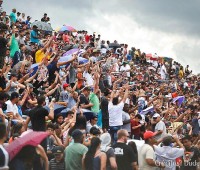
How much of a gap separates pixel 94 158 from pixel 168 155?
262 centimetres

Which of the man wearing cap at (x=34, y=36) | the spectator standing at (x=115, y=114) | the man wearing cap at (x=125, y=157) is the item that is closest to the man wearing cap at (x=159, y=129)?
the spectator standing at (x=115, y=114)

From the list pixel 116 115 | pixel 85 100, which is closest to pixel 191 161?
pixel 116 115

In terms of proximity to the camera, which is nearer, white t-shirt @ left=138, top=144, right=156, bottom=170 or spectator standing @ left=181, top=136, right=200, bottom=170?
white t-shirt @ left=138, top=144, right=156, bottom=170

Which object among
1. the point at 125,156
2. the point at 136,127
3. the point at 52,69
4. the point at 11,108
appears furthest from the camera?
the point at 52,69

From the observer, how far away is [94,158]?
35.2 ft

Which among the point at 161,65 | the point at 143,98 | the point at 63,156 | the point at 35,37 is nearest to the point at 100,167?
the point at 63,156

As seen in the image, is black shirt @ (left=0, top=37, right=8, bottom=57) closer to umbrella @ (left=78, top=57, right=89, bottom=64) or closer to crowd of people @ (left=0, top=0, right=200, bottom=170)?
crowd of people @ (left=0, top=0, right=200, bottom=170)

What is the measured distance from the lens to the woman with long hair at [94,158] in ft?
35.1

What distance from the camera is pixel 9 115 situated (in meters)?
13.1

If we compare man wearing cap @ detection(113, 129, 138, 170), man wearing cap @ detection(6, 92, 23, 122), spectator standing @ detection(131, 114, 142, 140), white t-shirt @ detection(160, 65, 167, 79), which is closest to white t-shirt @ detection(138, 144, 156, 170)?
man wearing cap @ detection(113, 129, 138, 170)

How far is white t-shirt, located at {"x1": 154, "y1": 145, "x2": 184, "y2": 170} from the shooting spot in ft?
41.8

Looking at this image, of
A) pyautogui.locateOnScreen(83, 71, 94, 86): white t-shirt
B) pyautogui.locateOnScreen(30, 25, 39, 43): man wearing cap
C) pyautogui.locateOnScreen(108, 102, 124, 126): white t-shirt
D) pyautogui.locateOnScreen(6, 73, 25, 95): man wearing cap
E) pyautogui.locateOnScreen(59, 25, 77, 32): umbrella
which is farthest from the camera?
pyautogui.locateOnScreen(59, 25, 77, 32): umbrella

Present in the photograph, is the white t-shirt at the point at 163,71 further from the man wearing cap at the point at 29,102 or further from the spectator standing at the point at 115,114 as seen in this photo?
the man wearing cap at the point at 29,102

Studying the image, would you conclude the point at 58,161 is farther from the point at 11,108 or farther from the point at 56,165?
the point at 11,108
